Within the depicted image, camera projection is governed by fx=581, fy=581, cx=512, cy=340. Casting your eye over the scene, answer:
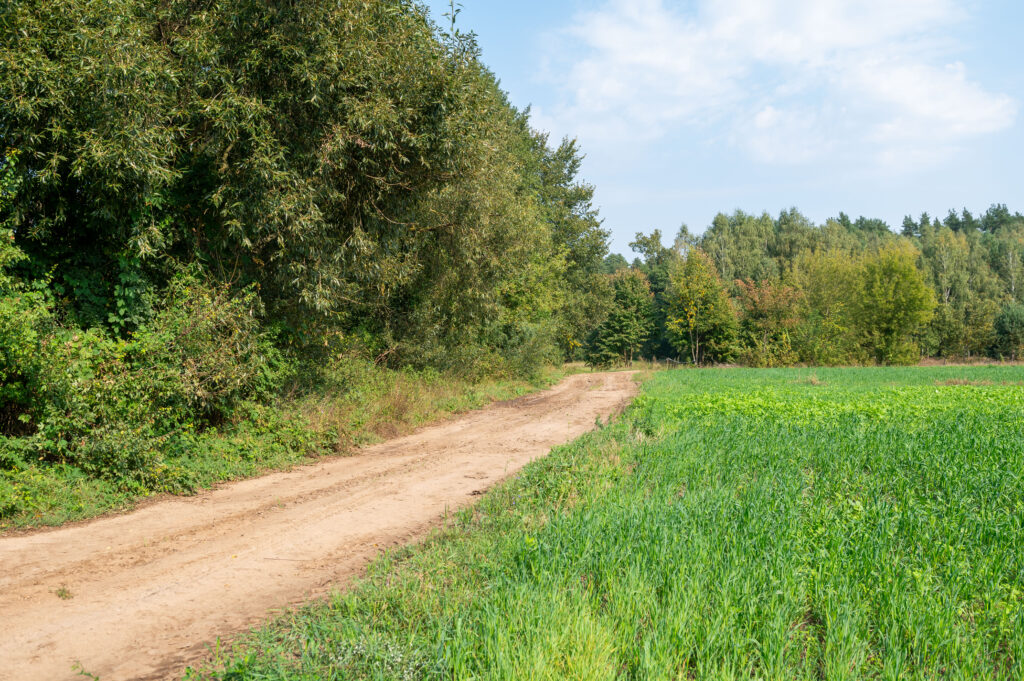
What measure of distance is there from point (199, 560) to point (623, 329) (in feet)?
204

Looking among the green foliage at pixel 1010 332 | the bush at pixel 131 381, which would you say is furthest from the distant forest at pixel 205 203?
the green foliage at pixel 1010 332

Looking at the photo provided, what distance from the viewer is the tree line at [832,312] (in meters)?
56.5

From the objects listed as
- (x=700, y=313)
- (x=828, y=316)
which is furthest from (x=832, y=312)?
(x=700, y=313)

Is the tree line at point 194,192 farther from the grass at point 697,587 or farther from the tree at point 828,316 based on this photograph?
the tree at point 828,316

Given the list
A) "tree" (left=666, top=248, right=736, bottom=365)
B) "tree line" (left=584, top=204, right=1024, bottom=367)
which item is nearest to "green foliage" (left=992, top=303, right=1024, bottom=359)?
"tree line" (left=584, top=204, right=1024, bottom=367)

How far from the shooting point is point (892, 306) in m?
55.8

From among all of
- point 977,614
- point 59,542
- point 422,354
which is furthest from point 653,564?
point 422,354

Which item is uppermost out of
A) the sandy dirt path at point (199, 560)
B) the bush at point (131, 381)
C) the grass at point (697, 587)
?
the bush at point (131, 381)

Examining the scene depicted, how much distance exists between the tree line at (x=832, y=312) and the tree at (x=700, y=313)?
108mm

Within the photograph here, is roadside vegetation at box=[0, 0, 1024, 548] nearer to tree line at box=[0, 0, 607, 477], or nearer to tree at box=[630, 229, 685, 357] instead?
tree line at box=[0, 0, 607, 477]

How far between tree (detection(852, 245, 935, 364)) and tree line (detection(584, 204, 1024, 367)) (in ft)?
0.31

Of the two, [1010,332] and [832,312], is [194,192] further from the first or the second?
[1010,332]

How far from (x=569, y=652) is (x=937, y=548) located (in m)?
3.52

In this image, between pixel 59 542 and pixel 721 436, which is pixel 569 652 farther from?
pixel 721 436
